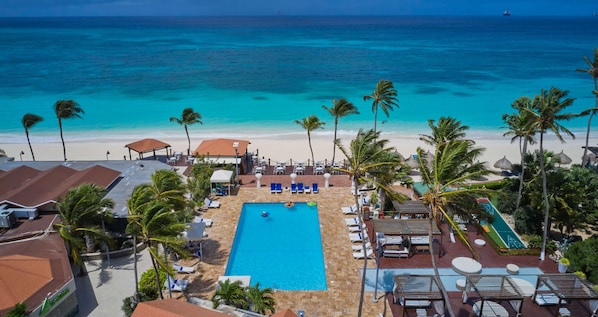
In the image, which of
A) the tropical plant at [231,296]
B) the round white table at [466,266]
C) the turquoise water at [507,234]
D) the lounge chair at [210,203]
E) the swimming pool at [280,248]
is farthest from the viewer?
the lounge chair at [210,203]

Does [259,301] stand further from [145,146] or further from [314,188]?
[145,146]

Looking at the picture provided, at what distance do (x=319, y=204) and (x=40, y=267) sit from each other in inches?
566

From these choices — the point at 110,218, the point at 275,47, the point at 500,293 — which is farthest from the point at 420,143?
the point at 275,47

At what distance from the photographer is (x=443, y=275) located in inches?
667

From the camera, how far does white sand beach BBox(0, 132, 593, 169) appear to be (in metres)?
35.1

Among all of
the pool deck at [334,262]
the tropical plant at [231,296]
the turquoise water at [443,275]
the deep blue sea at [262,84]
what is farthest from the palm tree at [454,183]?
the deep blue sea at [262,84]

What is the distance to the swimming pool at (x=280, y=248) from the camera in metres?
17.9

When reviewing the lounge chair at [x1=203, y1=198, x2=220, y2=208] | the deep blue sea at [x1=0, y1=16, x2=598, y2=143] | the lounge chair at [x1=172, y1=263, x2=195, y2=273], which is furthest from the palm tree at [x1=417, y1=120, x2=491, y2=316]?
the deep blue sea at [x1=0, y1=16, x2=598, y2=143]

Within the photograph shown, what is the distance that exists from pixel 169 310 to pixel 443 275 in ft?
35.1

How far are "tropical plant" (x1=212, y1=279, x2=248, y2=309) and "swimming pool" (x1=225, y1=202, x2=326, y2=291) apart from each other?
2953mm

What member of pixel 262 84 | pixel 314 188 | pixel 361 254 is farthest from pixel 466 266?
pixel 262 84

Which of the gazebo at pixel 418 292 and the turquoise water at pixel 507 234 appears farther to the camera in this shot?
the turquoise water at pixel 507 234

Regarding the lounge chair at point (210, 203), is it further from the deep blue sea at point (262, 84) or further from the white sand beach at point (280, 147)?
the deep blue sea at point (262, 84)

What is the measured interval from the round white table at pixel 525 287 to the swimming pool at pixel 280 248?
744 cm
